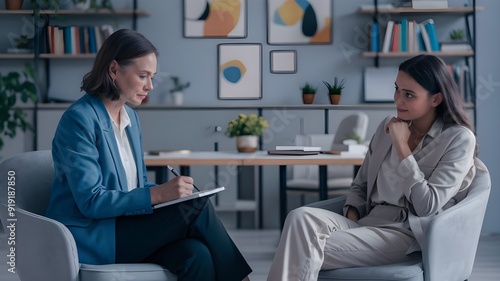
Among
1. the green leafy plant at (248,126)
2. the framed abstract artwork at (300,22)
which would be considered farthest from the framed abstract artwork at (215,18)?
the green leafy plant at (248,126)

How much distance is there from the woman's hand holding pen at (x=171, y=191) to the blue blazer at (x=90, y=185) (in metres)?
0.02

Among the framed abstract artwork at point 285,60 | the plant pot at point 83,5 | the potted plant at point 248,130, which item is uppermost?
the plant pot at point 83,5

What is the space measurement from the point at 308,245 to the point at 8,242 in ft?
2.88

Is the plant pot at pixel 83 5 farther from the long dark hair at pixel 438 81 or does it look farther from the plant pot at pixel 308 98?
the long dark hair at pixel 438 81

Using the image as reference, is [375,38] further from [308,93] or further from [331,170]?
[331,170]

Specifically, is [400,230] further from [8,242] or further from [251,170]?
[251,170]

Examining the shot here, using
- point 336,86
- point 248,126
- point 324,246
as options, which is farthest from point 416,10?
point 324,246

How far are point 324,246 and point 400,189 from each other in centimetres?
31

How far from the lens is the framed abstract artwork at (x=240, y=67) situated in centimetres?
551

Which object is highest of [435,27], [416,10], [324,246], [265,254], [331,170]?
[416,10]

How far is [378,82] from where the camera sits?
18.0 feet

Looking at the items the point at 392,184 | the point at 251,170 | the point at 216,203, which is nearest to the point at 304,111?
the point at 251,170

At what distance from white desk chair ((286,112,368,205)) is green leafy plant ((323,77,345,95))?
248mm

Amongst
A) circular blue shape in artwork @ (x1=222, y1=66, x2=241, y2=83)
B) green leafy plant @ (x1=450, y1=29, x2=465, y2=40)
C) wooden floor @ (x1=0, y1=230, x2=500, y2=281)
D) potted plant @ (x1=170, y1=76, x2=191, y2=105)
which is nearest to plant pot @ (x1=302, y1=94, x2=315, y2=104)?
circular blue shape in artwork @ (x1=222, y1=66, x2=241, y2=83)
